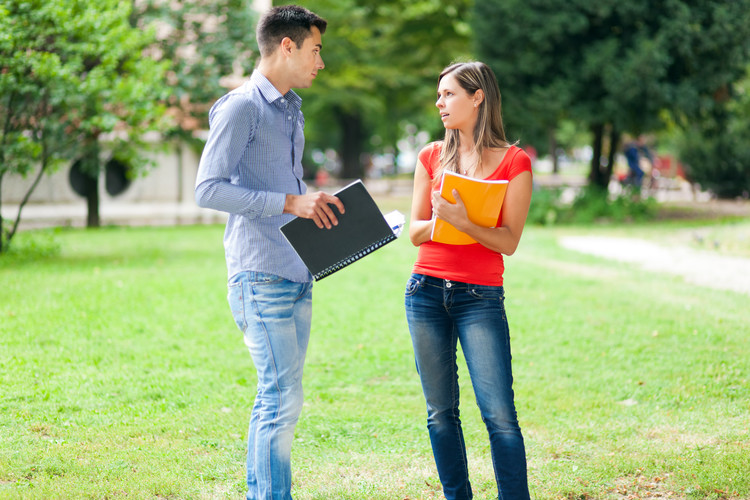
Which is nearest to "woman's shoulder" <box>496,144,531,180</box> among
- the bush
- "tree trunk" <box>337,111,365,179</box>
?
the bush

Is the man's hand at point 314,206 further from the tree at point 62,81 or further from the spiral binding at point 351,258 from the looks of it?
the tree at point 62,81

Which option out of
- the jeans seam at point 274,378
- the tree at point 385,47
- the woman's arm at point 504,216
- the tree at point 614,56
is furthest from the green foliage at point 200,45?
the woman's arm at point 504,216

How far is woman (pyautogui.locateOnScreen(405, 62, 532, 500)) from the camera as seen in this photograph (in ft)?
10.7

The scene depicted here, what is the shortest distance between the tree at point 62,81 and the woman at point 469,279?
8.91 metres

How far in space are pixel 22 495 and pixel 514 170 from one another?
2.84 m

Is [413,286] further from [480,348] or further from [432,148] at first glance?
[432,148]

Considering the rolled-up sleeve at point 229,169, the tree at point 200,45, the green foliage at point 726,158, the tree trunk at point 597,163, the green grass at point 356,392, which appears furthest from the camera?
the green foliage at point 726,158

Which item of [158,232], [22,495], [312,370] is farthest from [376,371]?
[158,232]

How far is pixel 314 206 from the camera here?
122 inches

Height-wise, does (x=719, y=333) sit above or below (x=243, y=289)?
below

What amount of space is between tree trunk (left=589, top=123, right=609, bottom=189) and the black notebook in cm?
1843

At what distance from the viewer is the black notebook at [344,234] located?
317 centimetres

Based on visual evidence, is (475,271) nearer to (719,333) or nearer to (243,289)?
(243,289)

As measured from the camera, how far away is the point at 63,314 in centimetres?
815
